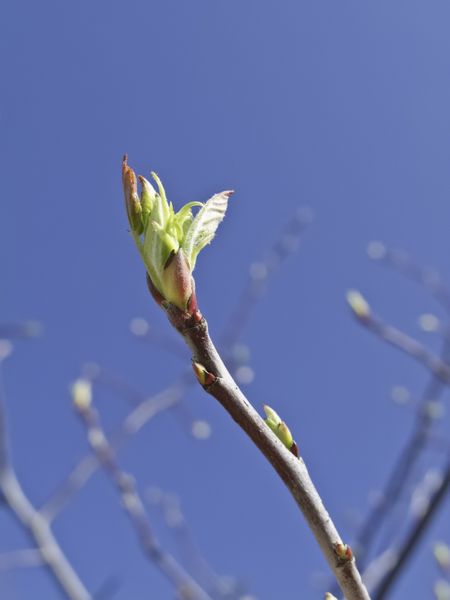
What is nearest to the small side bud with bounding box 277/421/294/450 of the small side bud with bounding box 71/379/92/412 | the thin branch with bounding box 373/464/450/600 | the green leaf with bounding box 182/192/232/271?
the green leaf with bounding box 182/192/232/271

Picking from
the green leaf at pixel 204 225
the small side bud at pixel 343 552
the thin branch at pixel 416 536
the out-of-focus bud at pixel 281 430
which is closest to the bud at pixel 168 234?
the green leaf at pixel 204 225

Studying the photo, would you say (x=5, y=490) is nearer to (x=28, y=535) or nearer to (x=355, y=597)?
(x=28, y=535)

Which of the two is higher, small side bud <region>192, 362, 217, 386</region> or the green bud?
the green bud

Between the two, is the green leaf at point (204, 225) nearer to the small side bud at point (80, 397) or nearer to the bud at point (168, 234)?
the bud at point (168, 234)

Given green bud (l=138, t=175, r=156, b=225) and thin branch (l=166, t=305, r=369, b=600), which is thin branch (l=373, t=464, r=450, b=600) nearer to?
thin branch (l=166, t=305, r=369, b=600)

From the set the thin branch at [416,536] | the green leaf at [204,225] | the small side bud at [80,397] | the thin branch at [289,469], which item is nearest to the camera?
the thin branch at [289,469]

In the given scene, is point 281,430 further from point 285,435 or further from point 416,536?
point 416,536
